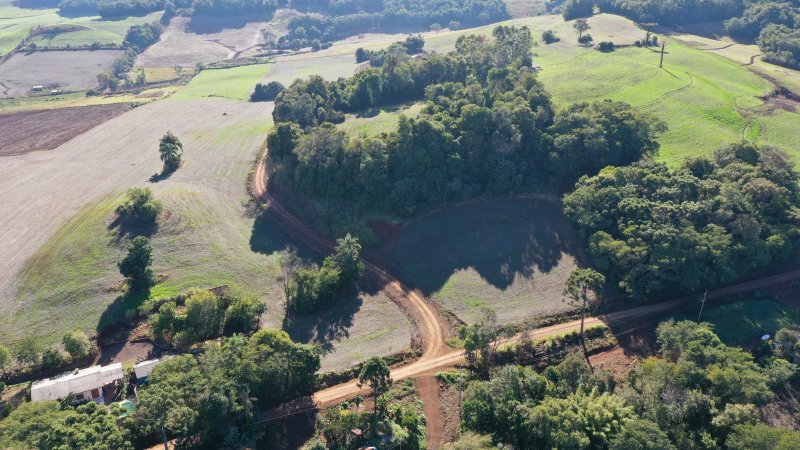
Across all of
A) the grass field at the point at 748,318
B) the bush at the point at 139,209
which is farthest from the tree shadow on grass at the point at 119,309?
the grass field at the point at 748,318

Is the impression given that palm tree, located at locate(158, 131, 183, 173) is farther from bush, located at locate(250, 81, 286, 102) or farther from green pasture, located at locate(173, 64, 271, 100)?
green pasture, located at locate(173, 64, 271, 100)

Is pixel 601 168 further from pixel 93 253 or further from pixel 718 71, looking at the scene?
pixel 93 253

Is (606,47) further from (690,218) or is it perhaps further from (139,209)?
(139,209)

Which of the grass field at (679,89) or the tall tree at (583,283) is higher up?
the grass field at (679,89)

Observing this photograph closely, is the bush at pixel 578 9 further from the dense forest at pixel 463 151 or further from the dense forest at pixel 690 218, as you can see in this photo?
the dense forest at pixel 690 218

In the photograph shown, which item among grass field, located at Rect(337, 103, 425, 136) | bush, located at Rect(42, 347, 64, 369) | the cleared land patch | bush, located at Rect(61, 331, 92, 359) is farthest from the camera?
grass field, located at Rect(337, 103, 425, 136)

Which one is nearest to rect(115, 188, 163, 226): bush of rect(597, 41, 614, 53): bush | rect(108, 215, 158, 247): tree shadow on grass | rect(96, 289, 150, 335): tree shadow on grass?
rect(108, 215, 158, 247): tree shadow on grass
